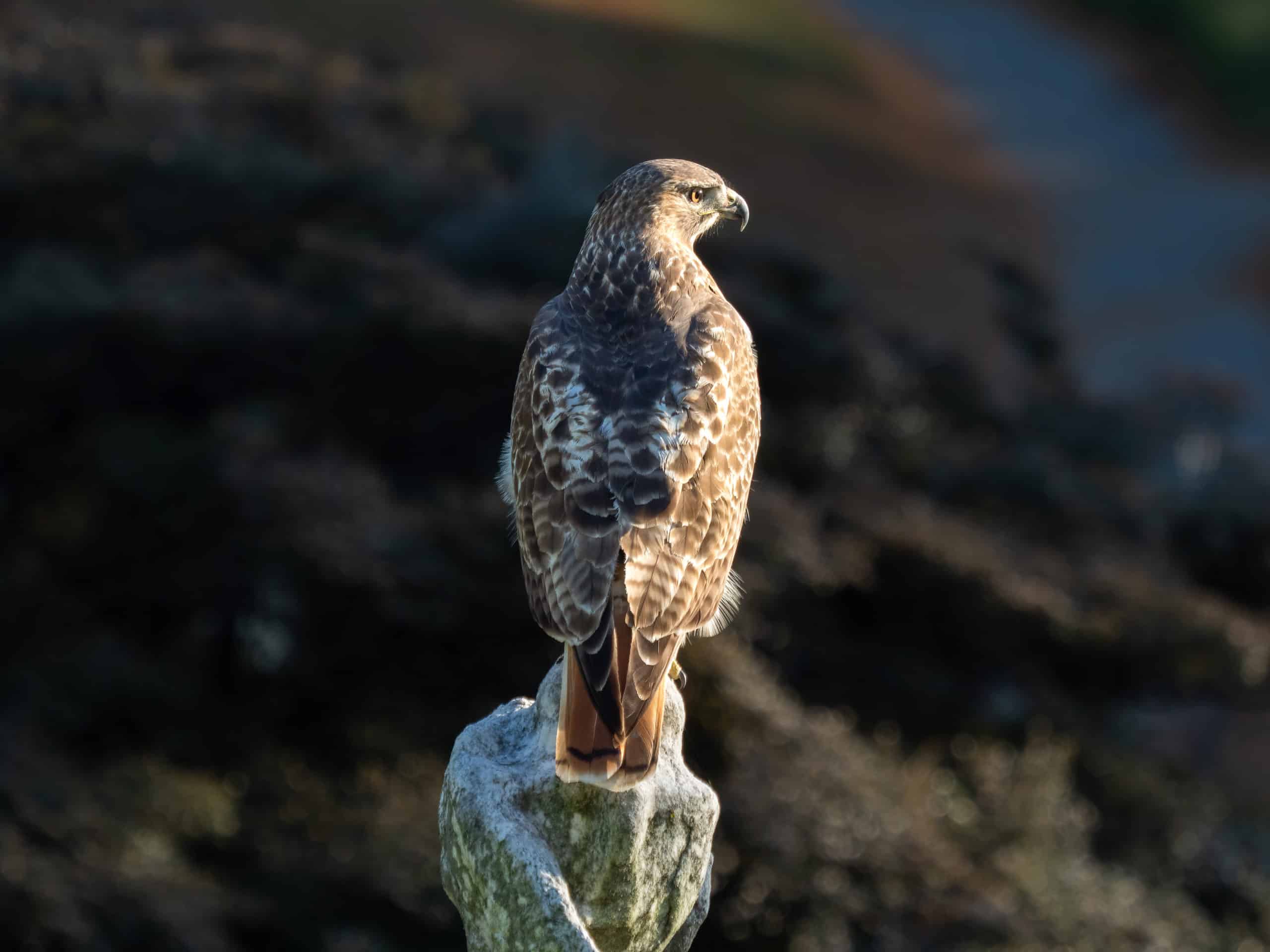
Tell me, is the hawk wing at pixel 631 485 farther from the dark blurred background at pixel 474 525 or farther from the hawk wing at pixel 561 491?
the dark blurred background at pixel 474 525

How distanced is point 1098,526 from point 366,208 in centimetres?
860

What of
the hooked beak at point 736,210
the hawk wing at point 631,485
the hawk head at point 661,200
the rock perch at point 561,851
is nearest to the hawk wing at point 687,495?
the hawk wing at point 631,485

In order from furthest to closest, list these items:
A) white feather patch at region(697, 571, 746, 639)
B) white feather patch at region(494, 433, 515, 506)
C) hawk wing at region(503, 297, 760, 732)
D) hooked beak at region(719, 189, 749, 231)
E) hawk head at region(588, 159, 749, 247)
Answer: hooked beak at region(719, 189, 749, 231) → hawk head at region(588, 159, 749, 247) → white feather patch at region(494, 433, 515, 506) → white feather patch at region(697, 571, 746, 639) → hawk wing at region(503, 297, 760, 732)

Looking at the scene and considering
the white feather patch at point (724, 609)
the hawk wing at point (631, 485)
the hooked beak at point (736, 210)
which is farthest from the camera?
the hooked beak at point (736, 210)

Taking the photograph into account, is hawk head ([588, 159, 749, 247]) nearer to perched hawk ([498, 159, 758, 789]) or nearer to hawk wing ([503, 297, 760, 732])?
perched hawk ([498, 159, 758, 789])

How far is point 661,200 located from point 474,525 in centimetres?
830

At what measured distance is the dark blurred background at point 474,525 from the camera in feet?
39.9

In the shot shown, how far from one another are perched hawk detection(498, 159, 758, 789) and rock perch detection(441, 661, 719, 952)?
0.22 meters

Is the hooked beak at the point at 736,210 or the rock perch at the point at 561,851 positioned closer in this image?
the rock perch at the point at 561,851

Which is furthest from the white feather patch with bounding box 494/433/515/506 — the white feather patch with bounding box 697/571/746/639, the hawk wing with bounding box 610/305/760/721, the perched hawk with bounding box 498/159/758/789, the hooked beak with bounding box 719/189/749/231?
the hooked beak with bounding box 719/189/749/231

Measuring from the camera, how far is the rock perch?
14.8 feet

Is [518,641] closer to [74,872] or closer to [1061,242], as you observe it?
[74,872]

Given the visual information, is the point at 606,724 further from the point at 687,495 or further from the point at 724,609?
the point at 724,609

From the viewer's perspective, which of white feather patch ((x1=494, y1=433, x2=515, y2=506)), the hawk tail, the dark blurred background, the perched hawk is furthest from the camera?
the dark blurred background
